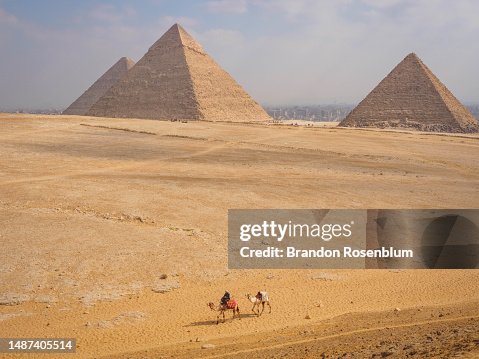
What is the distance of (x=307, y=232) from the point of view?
1203 cm

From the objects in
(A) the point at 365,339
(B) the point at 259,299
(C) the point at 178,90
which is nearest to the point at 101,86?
(C) the point at 178,90

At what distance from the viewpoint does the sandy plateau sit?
6586 millimetres

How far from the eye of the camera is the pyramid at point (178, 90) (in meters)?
61.3

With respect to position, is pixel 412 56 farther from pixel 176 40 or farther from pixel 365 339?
pixel 365 339

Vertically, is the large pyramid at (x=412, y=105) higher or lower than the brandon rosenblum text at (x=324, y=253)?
higher

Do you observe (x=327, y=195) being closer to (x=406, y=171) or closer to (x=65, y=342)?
(x=406, y=171)

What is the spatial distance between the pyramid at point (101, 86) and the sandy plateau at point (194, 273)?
75206 millimetres

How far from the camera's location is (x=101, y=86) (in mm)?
95625

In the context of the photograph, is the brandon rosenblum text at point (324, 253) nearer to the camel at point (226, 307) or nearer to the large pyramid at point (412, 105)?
the camel at point (226, 307)

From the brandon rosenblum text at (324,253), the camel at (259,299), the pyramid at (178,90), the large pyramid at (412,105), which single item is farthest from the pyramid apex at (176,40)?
the camel at (259,299)

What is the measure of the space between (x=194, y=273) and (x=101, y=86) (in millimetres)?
93516

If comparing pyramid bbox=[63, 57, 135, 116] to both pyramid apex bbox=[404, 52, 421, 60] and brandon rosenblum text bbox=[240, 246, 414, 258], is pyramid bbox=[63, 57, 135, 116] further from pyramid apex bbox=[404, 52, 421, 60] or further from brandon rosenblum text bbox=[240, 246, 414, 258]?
brandon rosenblum text bbox=[240, 246, 414, 258]

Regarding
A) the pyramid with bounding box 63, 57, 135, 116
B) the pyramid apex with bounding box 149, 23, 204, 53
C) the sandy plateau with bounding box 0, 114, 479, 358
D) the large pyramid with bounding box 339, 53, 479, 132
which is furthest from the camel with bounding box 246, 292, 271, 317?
the pyramid with bounding box 63, 57, 135, 116

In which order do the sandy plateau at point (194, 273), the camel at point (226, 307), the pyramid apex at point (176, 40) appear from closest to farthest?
the sandy plateau at point (194, 273) < the camel at point (226, 307) < the pyramid apex at point (176, 40)
